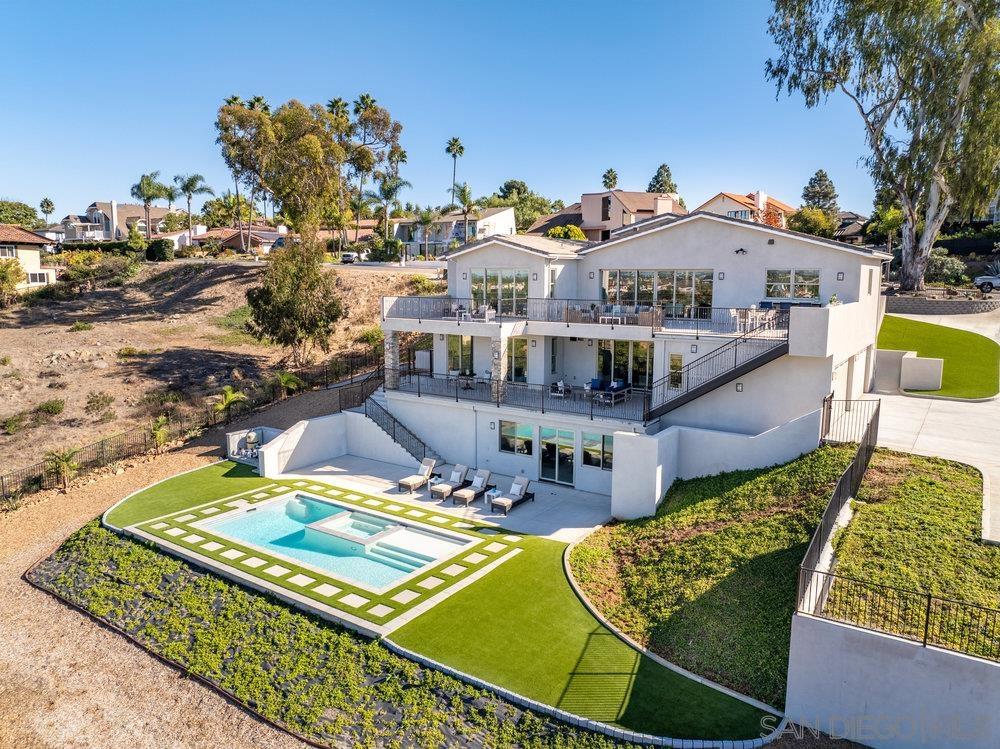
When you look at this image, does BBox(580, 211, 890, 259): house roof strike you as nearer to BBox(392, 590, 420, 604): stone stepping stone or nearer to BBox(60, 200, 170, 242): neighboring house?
BBox(392, 590, 420, 604): stone stepping stone

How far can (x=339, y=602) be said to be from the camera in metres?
14.9

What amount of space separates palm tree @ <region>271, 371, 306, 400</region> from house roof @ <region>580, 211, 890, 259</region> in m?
15.7

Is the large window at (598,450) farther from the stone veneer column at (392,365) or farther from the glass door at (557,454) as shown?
the stone veneer column at (392,365)

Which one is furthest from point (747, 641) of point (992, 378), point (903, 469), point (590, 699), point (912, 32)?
point (912, 32)

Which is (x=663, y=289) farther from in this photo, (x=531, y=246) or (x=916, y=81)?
(x=916, y=81)

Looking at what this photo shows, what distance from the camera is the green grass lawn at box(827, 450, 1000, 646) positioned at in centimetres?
1152

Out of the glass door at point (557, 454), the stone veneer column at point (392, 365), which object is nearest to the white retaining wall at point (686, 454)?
the glass door at point (557, 454)

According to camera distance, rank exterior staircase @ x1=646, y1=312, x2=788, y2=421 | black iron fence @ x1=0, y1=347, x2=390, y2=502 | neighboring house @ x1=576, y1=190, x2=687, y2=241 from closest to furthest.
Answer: exterior staircase @ x1=646, y1=312, x2=788, y2=421 → black iron fence @ x1=0, y1=347, x2=390, y2=502 → neighboring house @ x1=576, y1=190, x2=687, y2=241

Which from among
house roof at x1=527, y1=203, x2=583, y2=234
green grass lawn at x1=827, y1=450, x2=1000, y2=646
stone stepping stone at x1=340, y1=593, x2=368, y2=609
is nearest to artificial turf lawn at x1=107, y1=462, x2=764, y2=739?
stone stepping stone at x1=340, y1=593, x2=368, y2=609

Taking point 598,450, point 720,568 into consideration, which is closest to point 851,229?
point 598,450

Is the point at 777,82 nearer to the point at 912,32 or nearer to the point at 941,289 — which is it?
the point at 912,32

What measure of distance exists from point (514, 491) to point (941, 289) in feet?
123

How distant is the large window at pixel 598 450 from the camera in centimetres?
2166

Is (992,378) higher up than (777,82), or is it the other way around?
(777,82)
